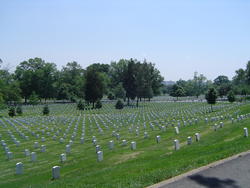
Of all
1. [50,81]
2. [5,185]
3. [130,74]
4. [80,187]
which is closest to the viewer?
[80,187]

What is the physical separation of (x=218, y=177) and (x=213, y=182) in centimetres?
36

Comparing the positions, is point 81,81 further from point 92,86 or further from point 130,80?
point 92,86

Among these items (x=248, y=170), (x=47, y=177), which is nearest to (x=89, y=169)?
(x=47, y=177)

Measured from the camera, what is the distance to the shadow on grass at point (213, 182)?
17.6ft

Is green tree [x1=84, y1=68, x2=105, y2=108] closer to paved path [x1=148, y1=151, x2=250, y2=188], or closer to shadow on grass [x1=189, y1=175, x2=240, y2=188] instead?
paved path [x1=148, y1=151, x2=250, y2=188]

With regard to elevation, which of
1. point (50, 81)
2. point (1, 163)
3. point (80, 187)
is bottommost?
point (1, 163)

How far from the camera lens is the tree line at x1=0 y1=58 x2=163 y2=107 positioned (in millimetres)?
59728

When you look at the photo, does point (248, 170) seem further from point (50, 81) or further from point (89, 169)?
point (50, 81)

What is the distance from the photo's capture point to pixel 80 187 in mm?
5809

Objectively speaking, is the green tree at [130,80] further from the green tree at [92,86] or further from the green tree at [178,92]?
the green tree at [92,86]

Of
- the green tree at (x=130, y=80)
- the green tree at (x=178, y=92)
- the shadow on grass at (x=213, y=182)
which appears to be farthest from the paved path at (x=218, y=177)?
the green tree at (x=178, y=92)

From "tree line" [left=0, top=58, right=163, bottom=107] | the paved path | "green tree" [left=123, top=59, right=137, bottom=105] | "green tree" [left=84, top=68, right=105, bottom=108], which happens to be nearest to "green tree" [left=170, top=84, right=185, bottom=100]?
"tree line" [left=0, top=58, right=163, bottom=107]

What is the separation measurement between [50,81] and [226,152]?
272 feet

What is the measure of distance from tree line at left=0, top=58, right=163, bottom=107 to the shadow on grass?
50685 mm
